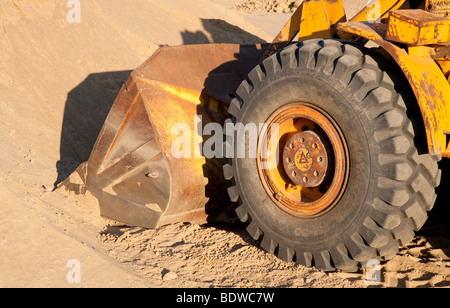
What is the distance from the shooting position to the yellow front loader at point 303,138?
319cm

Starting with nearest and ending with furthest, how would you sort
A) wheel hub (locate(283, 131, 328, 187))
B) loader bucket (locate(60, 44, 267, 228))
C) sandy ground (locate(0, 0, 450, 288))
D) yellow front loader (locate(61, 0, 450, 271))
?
yellow front loader (locate(61, 0, 450, 271)), sandy ground (locate(0, 0, 450, 288)), wheel hub (locate(283, 131, 328, 187)), loader bucket (locate(60, 44, 267, 228))

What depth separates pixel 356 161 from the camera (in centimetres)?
327

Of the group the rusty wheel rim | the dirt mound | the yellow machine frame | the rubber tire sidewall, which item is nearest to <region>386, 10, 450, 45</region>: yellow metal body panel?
the yellow machine frame

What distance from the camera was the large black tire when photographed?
10.3 feet

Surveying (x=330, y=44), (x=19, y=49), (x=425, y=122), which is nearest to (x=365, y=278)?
(x=425, y=122)

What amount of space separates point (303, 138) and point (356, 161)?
47cm

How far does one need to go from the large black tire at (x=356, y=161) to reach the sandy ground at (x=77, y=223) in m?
0.23

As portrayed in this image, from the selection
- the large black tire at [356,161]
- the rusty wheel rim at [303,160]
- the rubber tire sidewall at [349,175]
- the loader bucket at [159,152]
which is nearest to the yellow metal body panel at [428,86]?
the large black tire at [356,161]

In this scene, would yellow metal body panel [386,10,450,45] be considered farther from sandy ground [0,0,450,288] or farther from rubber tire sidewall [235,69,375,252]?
sandy ground [0,0,450,288]

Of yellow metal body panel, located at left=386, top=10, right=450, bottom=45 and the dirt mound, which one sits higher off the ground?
the dirt mound

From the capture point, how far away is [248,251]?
3939mm

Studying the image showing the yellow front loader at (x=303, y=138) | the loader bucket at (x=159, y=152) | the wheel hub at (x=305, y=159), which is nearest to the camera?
the yellow front loader at (x=303, y=138)

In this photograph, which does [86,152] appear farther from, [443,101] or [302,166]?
Result: [443,101]

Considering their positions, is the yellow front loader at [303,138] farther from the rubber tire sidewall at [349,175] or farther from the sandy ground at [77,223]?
the sandy ground at [77,223]
